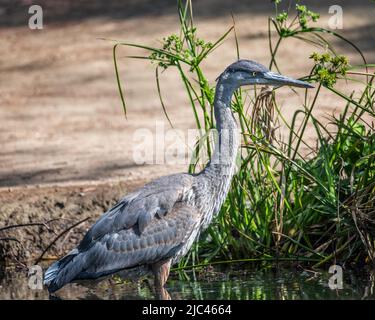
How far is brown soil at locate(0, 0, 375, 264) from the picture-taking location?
1041 cm

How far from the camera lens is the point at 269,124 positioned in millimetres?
9195

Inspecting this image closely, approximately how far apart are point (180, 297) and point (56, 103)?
5.23m

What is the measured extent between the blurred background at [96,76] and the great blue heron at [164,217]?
6.05 ft

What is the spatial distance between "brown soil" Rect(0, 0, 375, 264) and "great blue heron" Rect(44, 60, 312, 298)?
1119 mm

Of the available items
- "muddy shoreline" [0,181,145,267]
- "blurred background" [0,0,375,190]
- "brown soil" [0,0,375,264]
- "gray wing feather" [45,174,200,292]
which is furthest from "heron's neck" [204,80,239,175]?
"blurred background" [0,0,375,190]

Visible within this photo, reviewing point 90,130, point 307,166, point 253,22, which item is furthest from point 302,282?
point 253,22

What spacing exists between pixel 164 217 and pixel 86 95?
5188 millimetres

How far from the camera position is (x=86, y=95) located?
45.1 ft

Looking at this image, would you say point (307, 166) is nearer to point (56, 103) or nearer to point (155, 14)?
point (56, 103)

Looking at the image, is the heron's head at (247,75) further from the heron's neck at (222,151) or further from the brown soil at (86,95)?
the brown soil at (86,95)

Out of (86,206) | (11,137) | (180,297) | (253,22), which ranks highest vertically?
(253,22)
